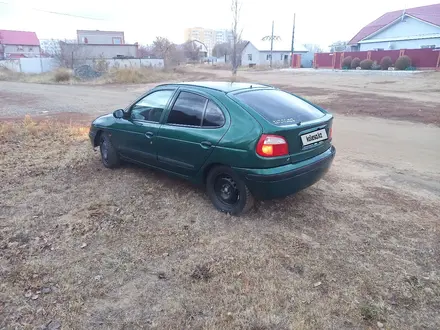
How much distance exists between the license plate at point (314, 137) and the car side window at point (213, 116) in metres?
0.92

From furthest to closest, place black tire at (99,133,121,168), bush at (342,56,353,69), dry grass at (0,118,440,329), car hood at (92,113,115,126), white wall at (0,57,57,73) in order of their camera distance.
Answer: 1. white wall at (0,57,57,73)
2. bush at (342,56,353,69)
3. black tire at (99,133,121,168)
4. car hood at (92,113,115,126)
5. dry grass at (0,118,440,329)

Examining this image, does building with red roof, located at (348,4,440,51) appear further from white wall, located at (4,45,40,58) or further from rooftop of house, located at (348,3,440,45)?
white wall, located at (4,45,40,58)

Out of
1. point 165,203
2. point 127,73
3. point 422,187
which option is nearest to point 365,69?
point 127,73

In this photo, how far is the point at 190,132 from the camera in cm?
401

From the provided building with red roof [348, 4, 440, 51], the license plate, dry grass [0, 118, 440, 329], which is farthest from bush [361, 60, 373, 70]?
the license plate

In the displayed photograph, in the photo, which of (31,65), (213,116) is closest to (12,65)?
(31,65)

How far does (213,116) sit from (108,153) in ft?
7.73

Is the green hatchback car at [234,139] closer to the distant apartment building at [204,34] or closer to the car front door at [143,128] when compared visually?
the car front door at [143,128]

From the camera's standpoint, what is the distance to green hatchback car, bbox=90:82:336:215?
3510mm

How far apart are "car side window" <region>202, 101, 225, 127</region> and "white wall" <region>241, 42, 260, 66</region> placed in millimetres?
63501

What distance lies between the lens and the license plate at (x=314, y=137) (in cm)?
371

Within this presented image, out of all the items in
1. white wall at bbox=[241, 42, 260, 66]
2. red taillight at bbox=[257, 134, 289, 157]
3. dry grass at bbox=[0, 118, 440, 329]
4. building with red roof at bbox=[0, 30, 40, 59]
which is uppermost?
building with red roof at bbox=[0, 30, 40, 59]

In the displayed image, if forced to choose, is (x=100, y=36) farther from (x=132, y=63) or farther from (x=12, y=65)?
(x=132, y=63)

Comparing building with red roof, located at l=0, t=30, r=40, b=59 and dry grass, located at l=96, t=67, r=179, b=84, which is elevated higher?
building with red roof, located at l=0, t=30, r=40, b=59
